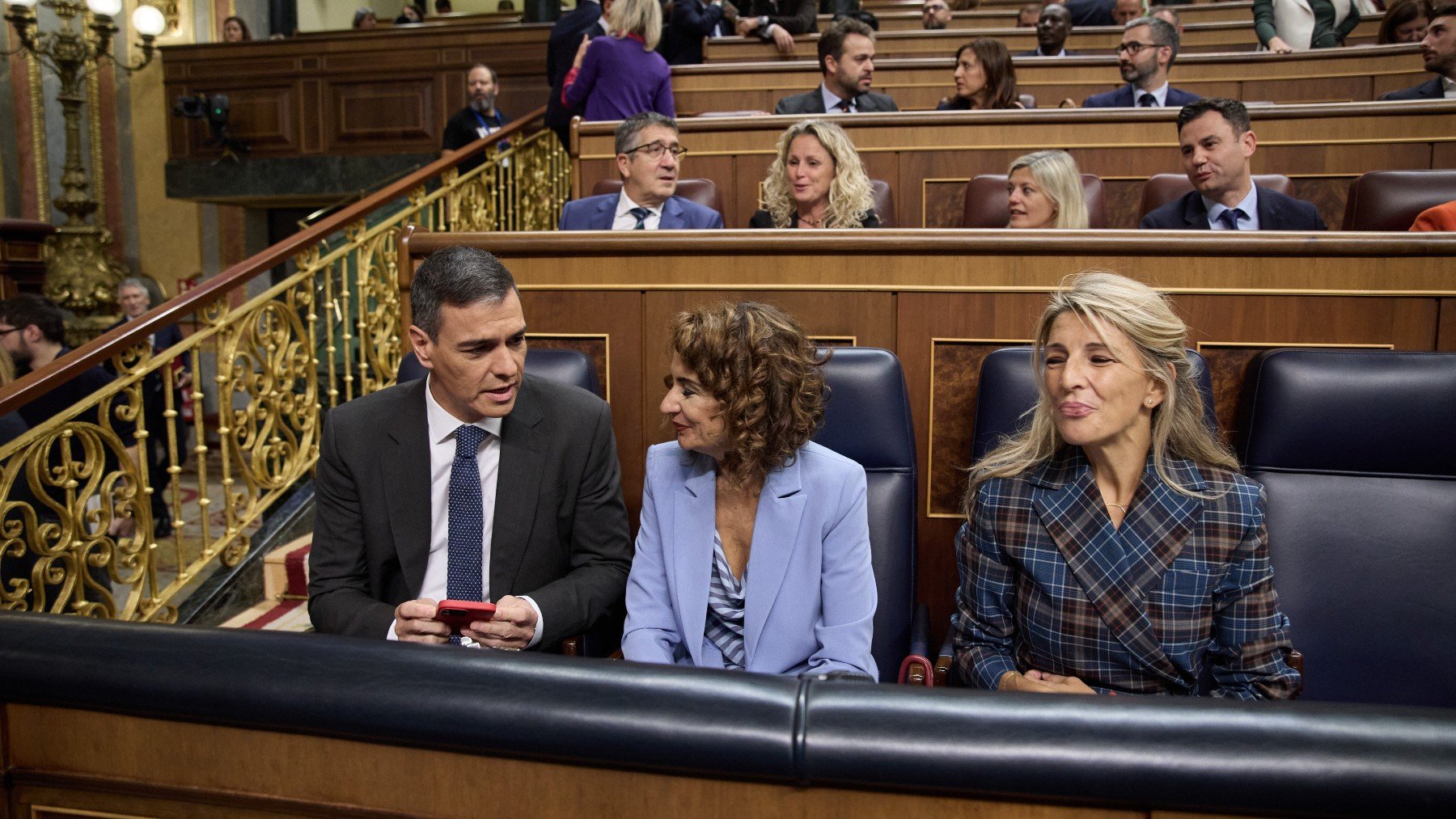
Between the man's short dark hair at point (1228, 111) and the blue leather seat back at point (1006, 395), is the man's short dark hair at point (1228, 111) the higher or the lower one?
the higher one

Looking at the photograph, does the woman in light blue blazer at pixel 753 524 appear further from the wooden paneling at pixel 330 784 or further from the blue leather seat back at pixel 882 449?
the wooden paneling at pixel 330 784

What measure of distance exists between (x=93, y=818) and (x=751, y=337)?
2.90 feet

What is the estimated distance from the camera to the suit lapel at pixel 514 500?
1431 millimetres

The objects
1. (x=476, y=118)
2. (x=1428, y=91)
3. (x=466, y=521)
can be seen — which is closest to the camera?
(x=466, y=521)

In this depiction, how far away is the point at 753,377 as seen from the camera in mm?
1307

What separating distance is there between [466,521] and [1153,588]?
0.93 m

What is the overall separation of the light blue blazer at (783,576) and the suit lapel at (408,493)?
1.05ft

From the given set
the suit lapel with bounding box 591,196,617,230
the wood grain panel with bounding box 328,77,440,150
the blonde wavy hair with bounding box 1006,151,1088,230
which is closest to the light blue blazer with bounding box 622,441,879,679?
the blonde wavy hair with bounding box 1006,151,1088,230

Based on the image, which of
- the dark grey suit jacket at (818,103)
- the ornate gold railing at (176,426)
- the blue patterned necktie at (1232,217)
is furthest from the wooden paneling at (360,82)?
the blue patterned necktie at (1232,217)

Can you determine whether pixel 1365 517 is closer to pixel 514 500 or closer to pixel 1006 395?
pixel 1006 395

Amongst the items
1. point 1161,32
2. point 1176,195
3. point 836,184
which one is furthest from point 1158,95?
point 836,184

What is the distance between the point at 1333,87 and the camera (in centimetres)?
405

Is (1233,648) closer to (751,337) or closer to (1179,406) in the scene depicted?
(1179,406)

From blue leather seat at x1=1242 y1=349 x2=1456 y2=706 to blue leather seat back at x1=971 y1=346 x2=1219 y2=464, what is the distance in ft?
0.35
